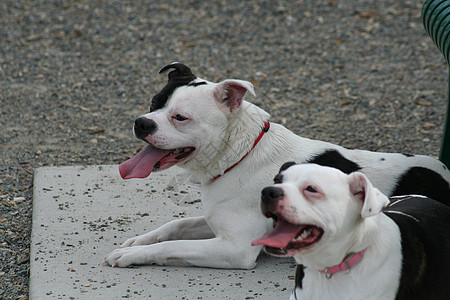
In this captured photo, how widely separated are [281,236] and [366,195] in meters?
0.44

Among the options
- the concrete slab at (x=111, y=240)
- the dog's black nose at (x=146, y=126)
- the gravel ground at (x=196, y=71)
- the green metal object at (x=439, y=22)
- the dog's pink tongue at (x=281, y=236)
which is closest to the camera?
the dog's pink tongue at (x=281, y=236)

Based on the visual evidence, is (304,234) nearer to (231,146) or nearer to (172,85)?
(231,146)

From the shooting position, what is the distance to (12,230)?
514 centimetres

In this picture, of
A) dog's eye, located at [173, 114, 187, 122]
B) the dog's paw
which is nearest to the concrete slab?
the dog's paw

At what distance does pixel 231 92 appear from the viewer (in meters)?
4.42

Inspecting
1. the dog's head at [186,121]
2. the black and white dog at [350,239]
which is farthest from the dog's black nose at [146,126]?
the black and white dog at [350,239]

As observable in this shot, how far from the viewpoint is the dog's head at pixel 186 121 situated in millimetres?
4352

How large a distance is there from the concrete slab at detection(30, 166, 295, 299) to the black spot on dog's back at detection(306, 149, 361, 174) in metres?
0.68

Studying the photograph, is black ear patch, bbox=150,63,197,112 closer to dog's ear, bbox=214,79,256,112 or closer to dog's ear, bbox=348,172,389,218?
dog's ear, bbox=214,79,256,112

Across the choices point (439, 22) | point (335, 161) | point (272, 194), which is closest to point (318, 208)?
point (272, 194)

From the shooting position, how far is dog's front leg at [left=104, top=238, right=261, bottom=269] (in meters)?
4.34

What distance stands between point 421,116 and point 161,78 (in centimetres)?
314

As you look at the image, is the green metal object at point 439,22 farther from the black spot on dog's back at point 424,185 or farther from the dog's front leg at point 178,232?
the dog's front leg at point 178,232

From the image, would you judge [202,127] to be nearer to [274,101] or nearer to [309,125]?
[309,125]
